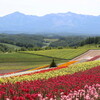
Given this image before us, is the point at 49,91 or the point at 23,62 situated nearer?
the point at 49,91

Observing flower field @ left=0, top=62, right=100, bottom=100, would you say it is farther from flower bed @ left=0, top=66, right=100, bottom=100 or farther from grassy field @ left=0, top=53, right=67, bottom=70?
grassy field @ left=0, top=53, right=67, bottom=70

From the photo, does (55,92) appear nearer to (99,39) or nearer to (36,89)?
(36,89)

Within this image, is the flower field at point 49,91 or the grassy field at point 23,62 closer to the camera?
the flower field at point 49,91

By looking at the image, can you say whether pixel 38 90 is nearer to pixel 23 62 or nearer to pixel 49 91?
pixel 49 91

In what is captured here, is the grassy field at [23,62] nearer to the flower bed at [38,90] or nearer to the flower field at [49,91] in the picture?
the flower bed at [38,90]

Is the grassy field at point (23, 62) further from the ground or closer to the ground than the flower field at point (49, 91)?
closer to the ground

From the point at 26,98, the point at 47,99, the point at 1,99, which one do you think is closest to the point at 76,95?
the point at 47,99

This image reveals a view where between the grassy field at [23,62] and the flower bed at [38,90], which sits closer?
the flower bed at [38,90]

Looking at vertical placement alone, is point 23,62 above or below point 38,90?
below

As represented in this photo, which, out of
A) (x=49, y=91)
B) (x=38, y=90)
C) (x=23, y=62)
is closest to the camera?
(x=49, y=91)

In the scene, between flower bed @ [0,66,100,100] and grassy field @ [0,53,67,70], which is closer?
flower bed @ [0,66,100,100]

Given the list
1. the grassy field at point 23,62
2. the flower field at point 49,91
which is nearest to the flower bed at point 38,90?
the flower field at point 49,91

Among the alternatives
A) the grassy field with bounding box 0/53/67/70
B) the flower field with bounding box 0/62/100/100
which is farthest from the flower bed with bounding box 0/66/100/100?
the grassy field with bounding box 0/53/67/70

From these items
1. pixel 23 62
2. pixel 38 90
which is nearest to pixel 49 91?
pixel 38 90
